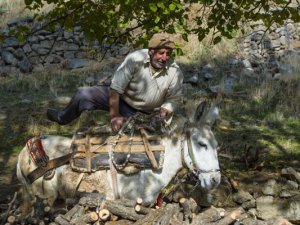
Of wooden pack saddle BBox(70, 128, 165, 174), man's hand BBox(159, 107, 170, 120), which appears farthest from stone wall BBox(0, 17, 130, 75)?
man's hand BBox(159, 107, 170, 120)

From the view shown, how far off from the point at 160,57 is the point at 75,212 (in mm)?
1744

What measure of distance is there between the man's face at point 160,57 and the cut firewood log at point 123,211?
1.50m

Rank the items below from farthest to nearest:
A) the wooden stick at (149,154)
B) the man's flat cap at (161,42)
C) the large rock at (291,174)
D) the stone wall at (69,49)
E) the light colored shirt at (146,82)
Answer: the stone wall at (69,49) < the large rock at (291,174) < the light colored shirt at (146,82) < the man's flat cap at (161,42) < the wooden stick at (149,154)

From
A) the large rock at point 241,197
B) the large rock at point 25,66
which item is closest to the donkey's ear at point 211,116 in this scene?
the large rock at point 241,197

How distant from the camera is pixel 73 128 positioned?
10141 millimetres

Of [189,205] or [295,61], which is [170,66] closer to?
[189,205]

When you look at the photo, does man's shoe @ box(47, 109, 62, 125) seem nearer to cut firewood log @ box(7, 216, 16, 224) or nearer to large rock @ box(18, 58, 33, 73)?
cut firewood log @ box(7, 216, 16, 224)

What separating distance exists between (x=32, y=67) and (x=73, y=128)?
531 centimetres

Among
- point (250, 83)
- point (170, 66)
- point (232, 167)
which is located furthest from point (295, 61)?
point (170, 66)

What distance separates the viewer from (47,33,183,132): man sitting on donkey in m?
5.19

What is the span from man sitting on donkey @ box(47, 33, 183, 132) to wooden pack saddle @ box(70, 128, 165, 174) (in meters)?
0.19

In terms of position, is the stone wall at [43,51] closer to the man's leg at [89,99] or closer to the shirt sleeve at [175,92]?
the man's leg at [89,99]

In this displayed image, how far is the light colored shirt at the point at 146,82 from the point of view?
5309mm

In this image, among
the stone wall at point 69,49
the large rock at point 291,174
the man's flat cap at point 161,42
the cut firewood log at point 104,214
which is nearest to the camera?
the cut firewood log at point 104,214
